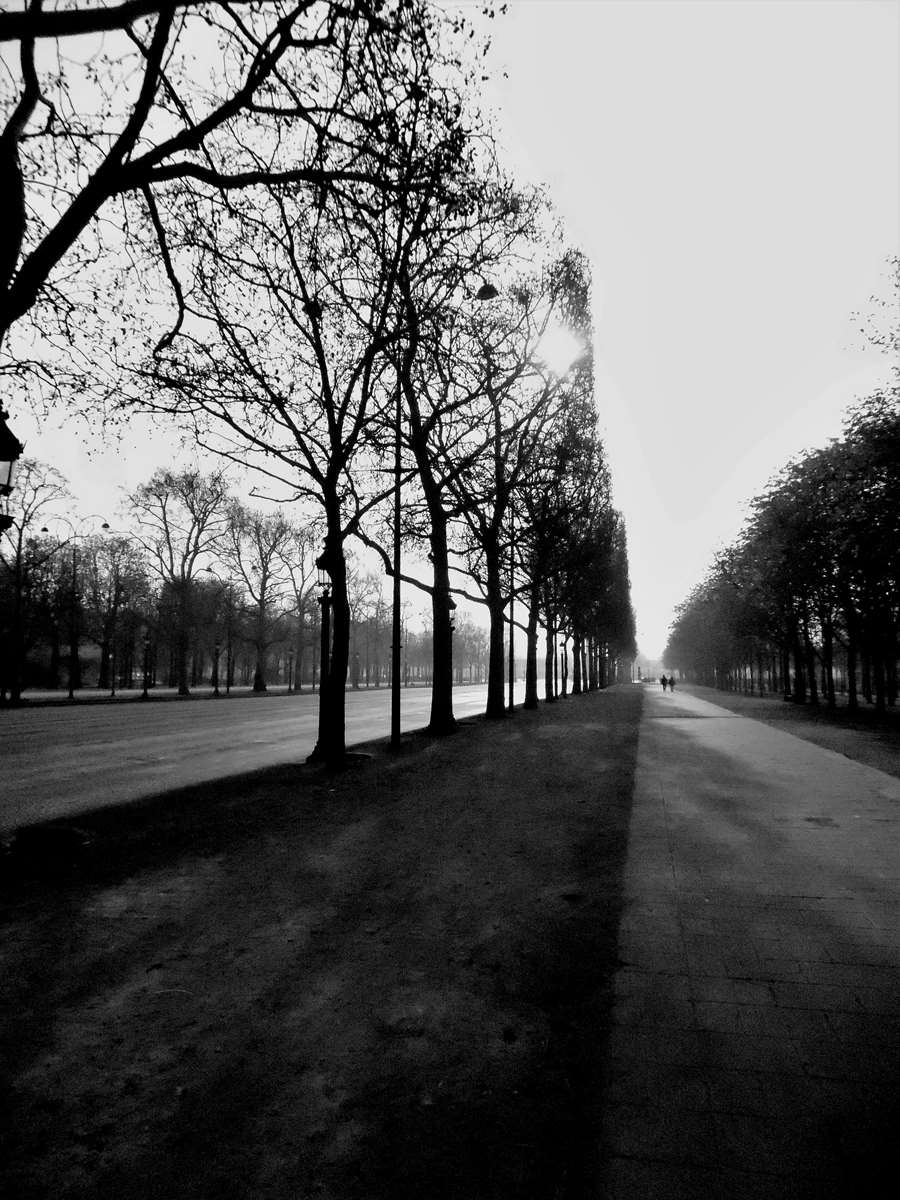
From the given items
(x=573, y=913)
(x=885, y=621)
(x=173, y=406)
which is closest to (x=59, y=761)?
(x=173, y=406)

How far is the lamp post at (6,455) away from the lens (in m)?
6.18

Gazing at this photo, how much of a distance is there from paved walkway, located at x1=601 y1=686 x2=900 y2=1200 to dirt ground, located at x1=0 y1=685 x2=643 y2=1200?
0.65ft

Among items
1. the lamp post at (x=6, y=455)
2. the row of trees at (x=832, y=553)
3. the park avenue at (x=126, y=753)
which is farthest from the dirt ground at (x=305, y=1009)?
the row of trees at (x=832, y=553)

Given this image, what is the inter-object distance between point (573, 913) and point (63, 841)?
479 cm

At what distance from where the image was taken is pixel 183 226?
32.6ft

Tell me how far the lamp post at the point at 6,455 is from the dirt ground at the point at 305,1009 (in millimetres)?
3066

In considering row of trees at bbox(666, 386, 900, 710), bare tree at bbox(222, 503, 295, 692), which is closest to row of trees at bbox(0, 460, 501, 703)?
bare tree at bbox(222, 503, 295, 692)

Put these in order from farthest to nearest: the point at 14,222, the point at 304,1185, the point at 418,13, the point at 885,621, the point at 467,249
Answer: the point at 885,621
the point at 467,249
the point at 418,13
the point at 14,222
the point at 304,1185

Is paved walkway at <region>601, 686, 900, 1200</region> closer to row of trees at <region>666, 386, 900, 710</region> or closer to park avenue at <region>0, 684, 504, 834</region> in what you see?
park avenue at <region>0, 684, 504, 834</region>

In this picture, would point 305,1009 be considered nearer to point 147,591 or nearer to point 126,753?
point 126,753

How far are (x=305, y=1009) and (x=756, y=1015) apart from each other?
7.28 ft

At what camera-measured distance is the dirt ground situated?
7.39ft

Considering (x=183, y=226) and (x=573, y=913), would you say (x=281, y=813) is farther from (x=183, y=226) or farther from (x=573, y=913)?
(x=183, y=226)

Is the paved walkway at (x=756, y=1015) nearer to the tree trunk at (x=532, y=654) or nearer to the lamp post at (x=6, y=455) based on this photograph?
the lamp post at (x=6, y=455)
